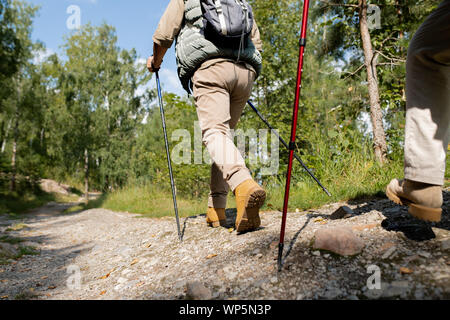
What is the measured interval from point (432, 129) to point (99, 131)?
16235 mm

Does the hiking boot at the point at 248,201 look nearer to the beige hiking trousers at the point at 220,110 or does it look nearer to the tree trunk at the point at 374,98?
the beige hiking trousers at the point at 220,110

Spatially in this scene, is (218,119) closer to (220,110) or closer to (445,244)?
(220,110)

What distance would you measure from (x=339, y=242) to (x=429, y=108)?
86 cm

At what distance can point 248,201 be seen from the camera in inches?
80.4

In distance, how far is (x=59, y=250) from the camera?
4.03m

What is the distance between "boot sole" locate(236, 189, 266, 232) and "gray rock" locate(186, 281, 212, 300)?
66cm

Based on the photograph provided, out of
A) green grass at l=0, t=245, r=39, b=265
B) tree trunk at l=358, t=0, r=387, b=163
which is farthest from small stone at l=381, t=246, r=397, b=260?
green grass at l=0, t=245, r=39, b=265

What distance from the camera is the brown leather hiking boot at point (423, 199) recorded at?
149 centimetres

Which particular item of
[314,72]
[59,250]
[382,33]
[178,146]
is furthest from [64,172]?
[382,33]

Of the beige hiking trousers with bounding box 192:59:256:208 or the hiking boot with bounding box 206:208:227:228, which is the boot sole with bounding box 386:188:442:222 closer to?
the beige hiking trousers with bounding box 192:59:256:208

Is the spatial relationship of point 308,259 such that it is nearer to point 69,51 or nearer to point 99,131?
point 99,131

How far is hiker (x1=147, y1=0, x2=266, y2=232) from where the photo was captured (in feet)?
6.90

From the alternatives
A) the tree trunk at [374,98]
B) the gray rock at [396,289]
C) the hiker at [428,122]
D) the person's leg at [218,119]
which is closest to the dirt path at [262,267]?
the gray rock at [396,289]

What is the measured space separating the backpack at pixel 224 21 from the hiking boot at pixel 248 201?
1067mm
